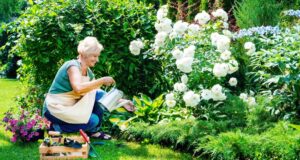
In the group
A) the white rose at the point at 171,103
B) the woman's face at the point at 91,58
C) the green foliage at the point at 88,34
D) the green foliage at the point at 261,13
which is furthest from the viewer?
the green foliage at the point at 261,13

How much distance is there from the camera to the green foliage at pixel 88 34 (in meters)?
6.74

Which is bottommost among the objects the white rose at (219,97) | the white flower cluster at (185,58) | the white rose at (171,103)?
the white rose at (171,103)

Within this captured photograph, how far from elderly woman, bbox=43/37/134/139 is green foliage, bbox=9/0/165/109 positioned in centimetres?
108

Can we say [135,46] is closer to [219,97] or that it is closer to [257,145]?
[219,97]

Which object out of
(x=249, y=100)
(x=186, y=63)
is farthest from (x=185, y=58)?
(x=249, y=100)

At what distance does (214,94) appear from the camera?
5.49 meters

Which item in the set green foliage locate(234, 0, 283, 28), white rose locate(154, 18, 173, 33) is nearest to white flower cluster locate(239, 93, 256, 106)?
white rose locate(154, 18, 173, 33)

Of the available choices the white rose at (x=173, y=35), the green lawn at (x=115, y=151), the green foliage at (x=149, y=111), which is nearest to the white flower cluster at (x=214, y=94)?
the green lawn at (x=115, y=151)

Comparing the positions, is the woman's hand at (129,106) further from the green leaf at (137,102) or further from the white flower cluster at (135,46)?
the white flower cluster at (135,46)

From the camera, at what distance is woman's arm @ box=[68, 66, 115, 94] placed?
5402 millimetres

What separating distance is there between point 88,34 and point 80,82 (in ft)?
4.69

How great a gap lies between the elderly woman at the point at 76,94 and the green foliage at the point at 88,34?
108 centimetres

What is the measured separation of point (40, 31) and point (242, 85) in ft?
9.04

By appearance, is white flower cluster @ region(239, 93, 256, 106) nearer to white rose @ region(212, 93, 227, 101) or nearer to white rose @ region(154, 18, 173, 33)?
white rose @ region(212, 93, 227, 101)
